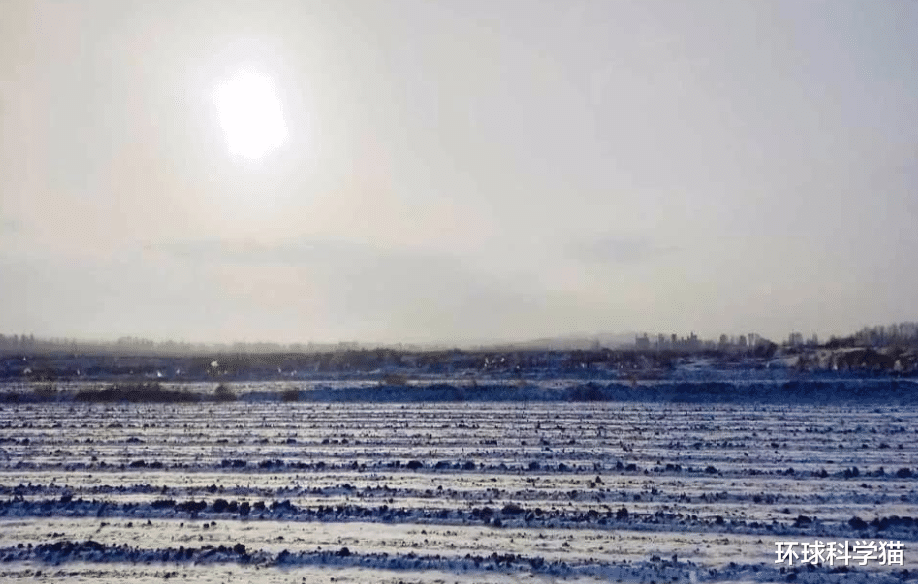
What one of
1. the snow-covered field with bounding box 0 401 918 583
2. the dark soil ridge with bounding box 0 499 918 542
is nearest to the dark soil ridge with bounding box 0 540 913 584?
the snow-covered field with bounding box 0 401 918 583

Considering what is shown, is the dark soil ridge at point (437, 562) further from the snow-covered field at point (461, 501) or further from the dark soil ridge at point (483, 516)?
the dark soil ridge at point (483, 516)

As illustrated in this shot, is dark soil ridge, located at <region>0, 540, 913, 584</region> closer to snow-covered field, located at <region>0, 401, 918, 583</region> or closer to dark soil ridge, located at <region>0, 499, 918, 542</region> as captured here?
snow-covered field, located at <region>0, 401, 918, 583</region>

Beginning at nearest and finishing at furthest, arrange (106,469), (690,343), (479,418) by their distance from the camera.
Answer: (106,469)
(479,418)
(690,343)

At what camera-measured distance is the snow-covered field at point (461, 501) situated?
912cm

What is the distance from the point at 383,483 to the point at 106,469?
17.4 ft

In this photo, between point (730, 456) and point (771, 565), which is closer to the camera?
point (771, 565)

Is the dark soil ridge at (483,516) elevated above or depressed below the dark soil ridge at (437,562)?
above

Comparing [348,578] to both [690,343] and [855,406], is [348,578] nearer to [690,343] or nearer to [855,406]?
[855,406]

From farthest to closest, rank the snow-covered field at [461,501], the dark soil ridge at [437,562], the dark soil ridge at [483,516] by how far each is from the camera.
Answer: the dark soil ridge at [483,516], the snow-covered field at [461,501], the dark soil ridge at [437,562]

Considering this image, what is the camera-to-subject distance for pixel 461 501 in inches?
464

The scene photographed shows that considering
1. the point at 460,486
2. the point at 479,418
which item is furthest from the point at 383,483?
the point at 479,418

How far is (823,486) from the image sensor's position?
12461mm

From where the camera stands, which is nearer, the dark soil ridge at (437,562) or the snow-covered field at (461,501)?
the dark soil ridge at (437,562)

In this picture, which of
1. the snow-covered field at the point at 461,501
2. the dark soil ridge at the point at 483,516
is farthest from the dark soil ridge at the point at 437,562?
the dark soil ridge at the point at 483,516
